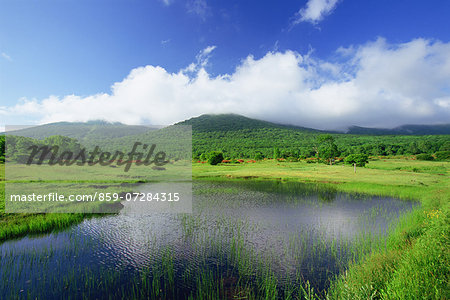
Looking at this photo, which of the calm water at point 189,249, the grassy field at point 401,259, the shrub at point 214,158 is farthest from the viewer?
the shrub at point 214,158

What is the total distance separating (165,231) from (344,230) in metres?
16.6

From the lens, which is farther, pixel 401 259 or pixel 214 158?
pixel 214 158

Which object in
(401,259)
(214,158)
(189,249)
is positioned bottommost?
(189,249)

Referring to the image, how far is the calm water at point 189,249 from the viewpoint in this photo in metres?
12.2

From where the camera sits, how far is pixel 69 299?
34.6 feet

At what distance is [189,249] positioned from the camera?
632 inches

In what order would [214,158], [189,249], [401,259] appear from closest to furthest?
[401,259] → [189,249] → [214,158]

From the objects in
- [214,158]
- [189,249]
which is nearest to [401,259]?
[189,249]

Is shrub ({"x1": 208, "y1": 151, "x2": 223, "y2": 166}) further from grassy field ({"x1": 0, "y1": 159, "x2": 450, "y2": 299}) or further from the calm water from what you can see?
grassy field ({"x1": 0, "y1": 159, "x2": 450, "y2": 299})

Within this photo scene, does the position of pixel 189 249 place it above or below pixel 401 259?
below

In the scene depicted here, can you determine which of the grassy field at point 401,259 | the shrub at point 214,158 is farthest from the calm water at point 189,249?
the shrub at point 214,158

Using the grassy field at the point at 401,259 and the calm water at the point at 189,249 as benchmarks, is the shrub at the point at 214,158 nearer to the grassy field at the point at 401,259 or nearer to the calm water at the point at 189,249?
the calm water at the point at 189,249

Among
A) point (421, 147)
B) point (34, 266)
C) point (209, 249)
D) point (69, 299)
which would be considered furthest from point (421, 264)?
point (421, 147)

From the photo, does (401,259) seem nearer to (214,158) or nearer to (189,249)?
(189,249)
